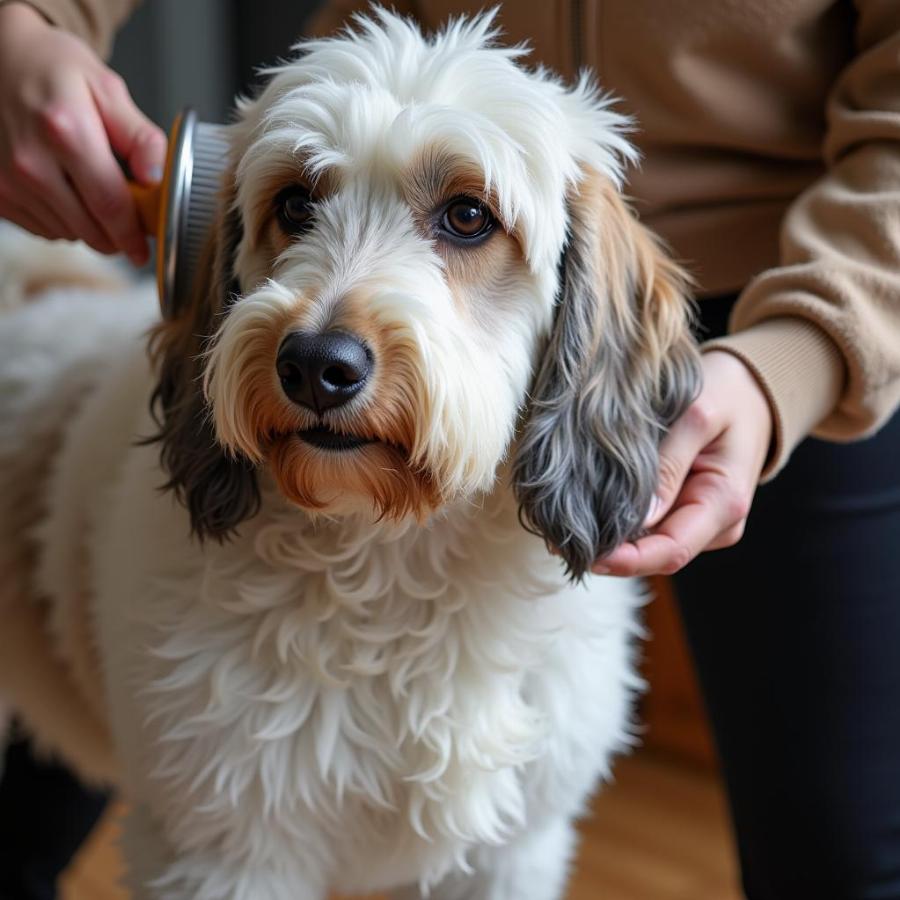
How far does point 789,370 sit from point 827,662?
11.7 inches

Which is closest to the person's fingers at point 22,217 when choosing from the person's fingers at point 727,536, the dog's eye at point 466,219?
the dog's eye at point 466,219

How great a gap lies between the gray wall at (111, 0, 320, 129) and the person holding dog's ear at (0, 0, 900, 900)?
4.78ft

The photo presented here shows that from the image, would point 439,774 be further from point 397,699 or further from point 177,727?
point 177,727

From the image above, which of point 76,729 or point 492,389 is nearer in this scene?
point 492,389

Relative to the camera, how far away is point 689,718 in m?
2.27

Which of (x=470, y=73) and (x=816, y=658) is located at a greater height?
(x=470, y=73)

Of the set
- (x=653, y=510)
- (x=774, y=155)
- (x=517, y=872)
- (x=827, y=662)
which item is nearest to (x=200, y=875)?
(x=517, y=872)

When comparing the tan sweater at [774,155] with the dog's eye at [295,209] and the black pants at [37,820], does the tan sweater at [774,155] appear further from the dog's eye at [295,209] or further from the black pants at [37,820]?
the black pants at [37,820]

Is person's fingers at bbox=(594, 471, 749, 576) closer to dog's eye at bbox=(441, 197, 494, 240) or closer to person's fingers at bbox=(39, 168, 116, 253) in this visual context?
dog's eye at bbox=(441, 197, 494, 240)

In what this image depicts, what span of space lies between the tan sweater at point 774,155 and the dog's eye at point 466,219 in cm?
23

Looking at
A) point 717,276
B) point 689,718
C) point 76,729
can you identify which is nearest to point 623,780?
point 689,718

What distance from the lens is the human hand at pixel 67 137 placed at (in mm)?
944

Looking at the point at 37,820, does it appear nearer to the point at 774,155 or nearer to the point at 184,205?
the point at 184,205

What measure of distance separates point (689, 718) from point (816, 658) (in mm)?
1221
